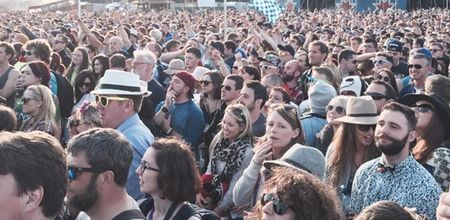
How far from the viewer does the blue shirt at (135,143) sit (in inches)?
183

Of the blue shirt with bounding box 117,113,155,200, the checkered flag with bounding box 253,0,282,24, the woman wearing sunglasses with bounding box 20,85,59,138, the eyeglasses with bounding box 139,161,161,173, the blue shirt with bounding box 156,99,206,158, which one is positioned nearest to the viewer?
the eyeglasses with bounding box 139,161,161,173

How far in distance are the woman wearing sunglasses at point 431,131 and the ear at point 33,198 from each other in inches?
114

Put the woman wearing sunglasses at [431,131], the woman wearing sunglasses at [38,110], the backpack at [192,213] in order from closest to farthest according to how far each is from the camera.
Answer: the backpack at [192,213] < the woman wearing sunglasses at [431,131] < the woman wearing sunglasses at [38,110]

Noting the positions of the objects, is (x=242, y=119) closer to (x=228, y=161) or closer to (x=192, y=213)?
(x=228, y=161)

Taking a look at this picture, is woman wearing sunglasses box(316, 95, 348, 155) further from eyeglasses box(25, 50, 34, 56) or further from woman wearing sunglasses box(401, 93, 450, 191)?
eyeglasses box(25, 50, 34, 56)

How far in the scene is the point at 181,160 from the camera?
412 centimetres

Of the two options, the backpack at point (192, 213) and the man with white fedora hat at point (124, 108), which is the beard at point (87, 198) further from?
the man with white fedora hat at point (124, 108)

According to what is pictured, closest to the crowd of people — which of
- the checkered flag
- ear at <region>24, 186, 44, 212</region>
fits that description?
ear at <region>24, 186, 44, 212</region>

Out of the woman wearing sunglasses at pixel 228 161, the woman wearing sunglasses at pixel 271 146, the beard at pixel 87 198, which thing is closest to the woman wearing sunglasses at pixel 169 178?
the beard at pixel 87 198

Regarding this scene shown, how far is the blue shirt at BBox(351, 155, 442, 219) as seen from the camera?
163 inches

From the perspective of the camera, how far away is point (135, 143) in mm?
4824

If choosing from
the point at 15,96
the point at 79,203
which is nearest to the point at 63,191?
the point at 79,203

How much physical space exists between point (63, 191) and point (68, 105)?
211 inches

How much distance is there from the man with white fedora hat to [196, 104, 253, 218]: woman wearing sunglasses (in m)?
0.67
